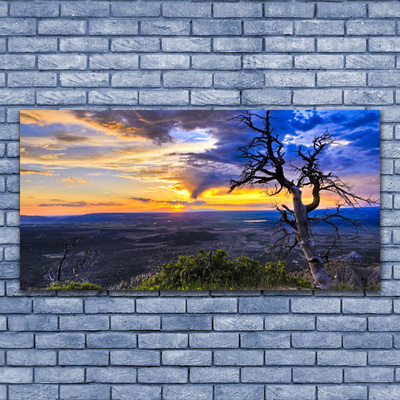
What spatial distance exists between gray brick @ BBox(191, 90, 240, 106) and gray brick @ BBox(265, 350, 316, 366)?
1.48 m

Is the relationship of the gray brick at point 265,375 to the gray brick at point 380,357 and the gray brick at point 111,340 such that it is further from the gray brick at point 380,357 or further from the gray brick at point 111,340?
the gray brick at point 111,340

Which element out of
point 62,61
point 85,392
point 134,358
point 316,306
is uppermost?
point 62,61

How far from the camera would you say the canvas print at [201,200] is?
2.08m

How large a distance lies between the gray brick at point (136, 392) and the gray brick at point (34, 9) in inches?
87.6

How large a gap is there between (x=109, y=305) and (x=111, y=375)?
0.41 meters

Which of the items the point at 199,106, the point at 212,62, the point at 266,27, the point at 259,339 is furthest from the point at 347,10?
the point at 259,339

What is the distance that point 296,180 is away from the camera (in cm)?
210

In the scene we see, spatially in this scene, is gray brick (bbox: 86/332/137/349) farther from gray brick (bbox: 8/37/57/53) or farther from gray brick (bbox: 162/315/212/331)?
gray brick (bbox: 8/37/57/53)

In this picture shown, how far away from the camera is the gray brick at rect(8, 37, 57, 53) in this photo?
6.98ft

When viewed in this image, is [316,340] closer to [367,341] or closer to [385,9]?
[367,341]

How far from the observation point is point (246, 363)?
6.90 feet

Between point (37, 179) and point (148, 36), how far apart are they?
3.47ft

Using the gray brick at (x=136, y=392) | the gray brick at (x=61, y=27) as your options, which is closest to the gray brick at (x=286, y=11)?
the gray brick at (x=61, y=27)

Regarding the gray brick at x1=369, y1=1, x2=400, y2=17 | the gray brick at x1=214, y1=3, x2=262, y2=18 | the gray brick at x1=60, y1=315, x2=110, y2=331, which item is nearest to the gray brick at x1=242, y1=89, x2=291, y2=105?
the gray brick at x1=214, y1=3, x2=262, y2=18
